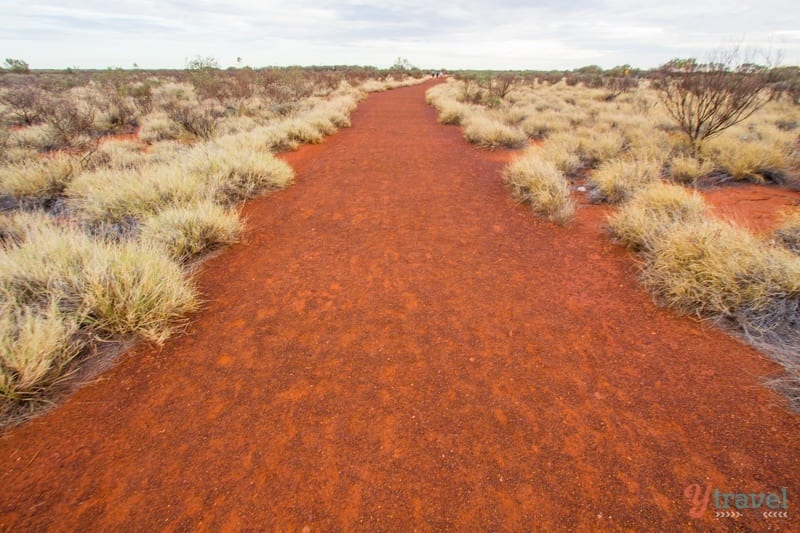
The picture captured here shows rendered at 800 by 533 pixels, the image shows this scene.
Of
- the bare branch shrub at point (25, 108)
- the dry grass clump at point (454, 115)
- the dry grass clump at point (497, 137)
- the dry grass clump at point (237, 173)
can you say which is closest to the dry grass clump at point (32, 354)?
the dry grass clump at point (237, 173)

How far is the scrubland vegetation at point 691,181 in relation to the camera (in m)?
2.93

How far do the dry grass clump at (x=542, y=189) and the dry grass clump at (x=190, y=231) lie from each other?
4.36m

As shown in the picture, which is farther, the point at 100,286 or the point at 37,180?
the point at 37,180

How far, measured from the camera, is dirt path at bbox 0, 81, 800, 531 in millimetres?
1808

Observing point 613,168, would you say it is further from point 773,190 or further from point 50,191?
point 50,191

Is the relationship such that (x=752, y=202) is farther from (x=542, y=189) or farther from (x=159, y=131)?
(x=159, y=131)

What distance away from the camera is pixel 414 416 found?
228 cm

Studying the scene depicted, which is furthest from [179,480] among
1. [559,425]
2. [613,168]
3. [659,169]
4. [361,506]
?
[659,169]

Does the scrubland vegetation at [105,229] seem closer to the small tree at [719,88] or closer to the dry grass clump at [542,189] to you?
the dry grass clump at [542,189]

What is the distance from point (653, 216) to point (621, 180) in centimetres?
185

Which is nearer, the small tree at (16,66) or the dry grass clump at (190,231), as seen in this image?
the dry grass clump at (190,231)

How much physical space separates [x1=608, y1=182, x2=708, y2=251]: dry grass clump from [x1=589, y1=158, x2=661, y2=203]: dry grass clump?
707mm

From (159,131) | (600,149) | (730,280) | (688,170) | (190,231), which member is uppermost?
(159,131)

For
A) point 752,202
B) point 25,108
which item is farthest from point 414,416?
point 25,108
